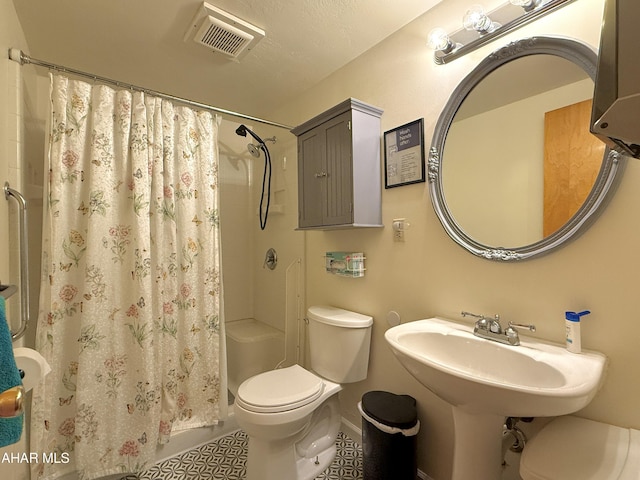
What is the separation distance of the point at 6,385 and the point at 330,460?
1404 millimetres

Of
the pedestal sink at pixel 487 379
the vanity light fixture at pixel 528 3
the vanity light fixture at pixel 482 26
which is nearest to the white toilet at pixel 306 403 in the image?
the pedestal sink at pixel 487 379

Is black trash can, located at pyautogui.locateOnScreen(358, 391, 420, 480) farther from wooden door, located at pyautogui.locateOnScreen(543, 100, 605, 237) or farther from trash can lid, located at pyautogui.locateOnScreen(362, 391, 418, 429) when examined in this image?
wooden door, located at pyautogui.locateOnScreen(543, 100, 605, 237)

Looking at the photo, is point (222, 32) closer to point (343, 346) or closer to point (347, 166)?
point (347, 166)

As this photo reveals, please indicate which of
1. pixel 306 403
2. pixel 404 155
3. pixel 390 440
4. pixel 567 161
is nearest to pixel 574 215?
pixel 567 161

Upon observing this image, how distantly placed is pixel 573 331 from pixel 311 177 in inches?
55.0

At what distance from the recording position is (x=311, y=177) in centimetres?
182

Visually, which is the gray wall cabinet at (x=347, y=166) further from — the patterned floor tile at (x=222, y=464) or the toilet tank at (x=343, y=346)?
the patterned floor tile at (x=222, y=464)

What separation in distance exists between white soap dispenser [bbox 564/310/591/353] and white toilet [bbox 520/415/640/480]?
0.74ft

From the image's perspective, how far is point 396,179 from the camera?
1538 mm

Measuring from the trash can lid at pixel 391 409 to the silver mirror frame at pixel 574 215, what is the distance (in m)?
0.74

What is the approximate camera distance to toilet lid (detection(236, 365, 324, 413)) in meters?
1.27

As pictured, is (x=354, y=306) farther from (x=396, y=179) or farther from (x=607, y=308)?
(x=607, y=308)

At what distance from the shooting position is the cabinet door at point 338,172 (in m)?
1.55

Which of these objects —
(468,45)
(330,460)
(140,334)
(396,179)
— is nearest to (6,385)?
(140,334)
